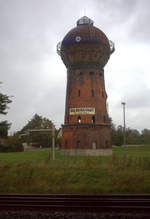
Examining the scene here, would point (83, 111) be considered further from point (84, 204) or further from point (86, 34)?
point (84, 204)

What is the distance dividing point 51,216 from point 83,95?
26712 mm

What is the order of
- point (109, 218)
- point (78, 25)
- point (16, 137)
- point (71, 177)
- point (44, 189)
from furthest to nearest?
point (16, 137) → point (78, 25) → point (71, 177) → point (44, 189) → point (109, 218)

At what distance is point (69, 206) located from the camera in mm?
8391

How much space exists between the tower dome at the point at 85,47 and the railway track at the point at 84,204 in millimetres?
27031

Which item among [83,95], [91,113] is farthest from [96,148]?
[83,95]

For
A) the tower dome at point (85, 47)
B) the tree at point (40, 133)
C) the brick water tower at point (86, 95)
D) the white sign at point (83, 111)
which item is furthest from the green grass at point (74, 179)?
the tree at point (40, 133)

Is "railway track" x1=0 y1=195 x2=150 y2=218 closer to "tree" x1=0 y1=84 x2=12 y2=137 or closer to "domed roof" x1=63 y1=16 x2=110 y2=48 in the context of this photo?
"tree" x1=0 y1=84 x2=12 y2=137

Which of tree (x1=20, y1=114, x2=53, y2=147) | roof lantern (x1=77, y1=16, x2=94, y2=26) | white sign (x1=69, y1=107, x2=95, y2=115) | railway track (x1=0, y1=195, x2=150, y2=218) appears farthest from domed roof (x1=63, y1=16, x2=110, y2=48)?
tree (x1=20, y1=114, x2=53, y2=147)

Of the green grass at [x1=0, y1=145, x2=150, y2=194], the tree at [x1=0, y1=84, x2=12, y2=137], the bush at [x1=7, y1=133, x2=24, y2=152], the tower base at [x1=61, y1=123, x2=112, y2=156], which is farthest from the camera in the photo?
the bush at [x1=7, y1=133, x2=24, y2=152]

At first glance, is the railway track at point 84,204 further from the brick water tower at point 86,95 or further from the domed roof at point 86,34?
the domed roof at point 86,34

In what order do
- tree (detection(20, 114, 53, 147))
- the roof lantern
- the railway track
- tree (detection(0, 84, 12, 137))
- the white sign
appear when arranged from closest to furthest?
the railway track → tree (detection(0, 84, 12, 137)) → the white sign → the roof lantern → tree (detection(20, 114, 53, 147))

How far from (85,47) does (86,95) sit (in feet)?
21.8

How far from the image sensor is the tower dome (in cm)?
3412

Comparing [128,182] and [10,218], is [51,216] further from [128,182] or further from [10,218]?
[128,182]
